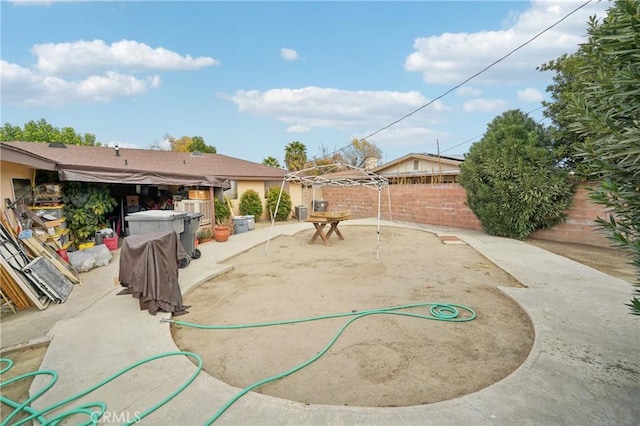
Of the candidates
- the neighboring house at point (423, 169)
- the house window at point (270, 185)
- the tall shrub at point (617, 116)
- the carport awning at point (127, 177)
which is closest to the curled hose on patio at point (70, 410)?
the tall shrub at point (617, 116)

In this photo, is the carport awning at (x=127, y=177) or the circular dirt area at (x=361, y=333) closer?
the circular dirt area at (x=361, y=333)

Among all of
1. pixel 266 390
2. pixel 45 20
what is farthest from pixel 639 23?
pixel 45 20

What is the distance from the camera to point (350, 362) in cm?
302

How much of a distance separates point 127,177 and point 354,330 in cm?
723

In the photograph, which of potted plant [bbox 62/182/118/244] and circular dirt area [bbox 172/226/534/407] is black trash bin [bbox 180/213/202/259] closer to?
circular dirt area [bbox 172/226/534/407]

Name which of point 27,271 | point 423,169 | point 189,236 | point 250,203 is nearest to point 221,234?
point 189,236

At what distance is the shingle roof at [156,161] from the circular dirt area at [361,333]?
691cm

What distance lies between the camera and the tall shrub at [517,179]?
899cm

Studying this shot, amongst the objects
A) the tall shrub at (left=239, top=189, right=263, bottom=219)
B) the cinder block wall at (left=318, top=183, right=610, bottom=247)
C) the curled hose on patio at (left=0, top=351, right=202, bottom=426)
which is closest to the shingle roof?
the tall shrub at (left=239, top=189, right=263, bottom=219)

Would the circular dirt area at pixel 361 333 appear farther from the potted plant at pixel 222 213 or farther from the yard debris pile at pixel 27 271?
the potted plant at pixel 222 213

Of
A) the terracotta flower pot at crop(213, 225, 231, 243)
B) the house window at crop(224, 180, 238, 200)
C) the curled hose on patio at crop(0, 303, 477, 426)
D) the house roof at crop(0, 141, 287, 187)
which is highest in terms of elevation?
the house roof at crop(0, 141, 287, 187)

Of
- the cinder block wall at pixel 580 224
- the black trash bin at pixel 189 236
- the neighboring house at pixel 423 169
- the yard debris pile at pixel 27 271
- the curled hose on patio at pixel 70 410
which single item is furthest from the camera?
the neighboring house at pixel 423 169

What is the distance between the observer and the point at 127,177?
796 centimetres

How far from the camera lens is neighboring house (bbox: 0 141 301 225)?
6.23 m
